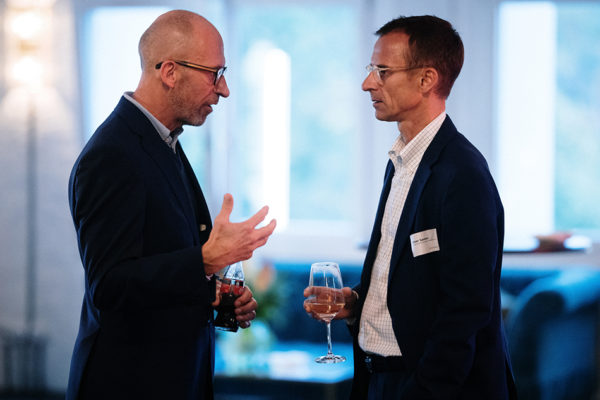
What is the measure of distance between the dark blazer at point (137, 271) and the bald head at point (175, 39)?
0.17 meters

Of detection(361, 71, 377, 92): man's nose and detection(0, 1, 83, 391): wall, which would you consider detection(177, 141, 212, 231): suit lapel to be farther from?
detection(0, 1, 83, 391): wall

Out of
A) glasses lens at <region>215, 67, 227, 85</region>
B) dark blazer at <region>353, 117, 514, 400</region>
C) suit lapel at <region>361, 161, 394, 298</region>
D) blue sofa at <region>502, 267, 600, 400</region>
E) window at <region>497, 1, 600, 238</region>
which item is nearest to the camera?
dark blazer at <region>353, 117, 514, 400</region>

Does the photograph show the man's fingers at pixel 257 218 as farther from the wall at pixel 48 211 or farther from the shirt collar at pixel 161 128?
the wall at pixel 48 211

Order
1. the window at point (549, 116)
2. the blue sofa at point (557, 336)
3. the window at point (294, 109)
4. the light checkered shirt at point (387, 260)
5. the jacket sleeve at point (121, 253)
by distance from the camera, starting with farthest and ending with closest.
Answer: the window at point (294, 109) < the window at point (549, 116) < the blue sofa at point (557, 336) < the light checkered shirt at point (387, 260) < the jacket sleeve at point (121, 253)

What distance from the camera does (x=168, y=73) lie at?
2158 millimetres

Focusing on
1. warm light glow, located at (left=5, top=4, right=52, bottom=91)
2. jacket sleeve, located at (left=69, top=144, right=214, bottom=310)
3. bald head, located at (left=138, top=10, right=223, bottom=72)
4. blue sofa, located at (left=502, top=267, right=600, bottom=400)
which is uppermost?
warm light glow, located at (left=5, top=4, right=52, bottom=91)

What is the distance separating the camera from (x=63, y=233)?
516 centimetres

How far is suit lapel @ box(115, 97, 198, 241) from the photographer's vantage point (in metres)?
2.06

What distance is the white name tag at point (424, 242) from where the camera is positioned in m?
1.86

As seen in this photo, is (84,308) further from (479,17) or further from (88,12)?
(479,17)

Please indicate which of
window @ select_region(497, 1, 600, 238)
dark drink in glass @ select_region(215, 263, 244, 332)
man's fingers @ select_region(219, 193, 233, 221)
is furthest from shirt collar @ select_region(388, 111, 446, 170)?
window @ select_region(497, 1, 600, 238)

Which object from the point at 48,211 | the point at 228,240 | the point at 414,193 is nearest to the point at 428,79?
the point at 414,193

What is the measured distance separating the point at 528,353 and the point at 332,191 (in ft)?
6.98

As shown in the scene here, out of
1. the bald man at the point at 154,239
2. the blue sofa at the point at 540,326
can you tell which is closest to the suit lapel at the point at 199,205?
the bald man at the point at 154,239
